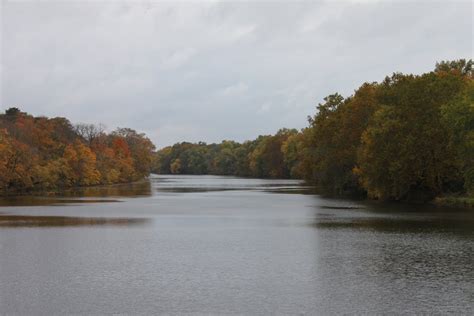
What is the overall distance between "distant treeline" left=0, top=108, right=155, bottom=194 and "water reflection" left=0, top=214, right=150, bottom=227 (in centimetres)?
3310

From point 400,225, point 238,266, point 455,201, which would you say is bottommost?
point 238,266

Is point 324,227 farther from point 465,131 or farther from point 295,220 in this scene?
point 465,131

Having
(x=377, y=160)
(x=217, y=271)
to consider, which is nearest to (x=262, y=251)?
(x=217, y=271)

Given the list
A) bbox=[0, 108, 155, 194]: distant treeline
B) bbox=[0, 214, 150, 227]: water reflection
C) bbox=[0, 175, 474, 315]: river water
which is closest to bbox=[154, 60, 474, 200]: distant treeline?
bbox=[0, 175, 474, 315]: river water

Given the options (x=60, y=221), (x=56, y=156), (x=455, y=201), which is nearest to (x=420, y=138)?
(x=455, y=201)

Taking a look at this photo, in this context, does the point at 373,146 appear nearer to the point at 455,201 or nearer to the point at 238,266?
the point at 455,201

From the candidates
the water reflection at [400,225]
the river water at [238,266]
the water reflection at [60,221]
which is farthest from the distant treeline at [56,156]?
the water reflection at [400,225]

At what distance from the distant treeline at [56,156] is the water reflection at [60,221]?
3310 centimetres

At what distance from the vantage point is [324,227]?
118 ft

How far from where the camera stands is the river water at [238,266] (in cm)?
1695

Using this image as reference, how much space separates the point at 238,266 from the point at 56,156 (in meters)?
76.2

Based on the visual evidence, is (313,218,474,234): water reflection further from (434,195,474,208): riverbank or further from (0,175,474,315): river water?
(434,195,474,208): riverbank

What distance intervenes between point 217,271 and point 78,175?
8307cm

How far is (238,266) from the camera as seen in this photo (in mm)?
22672
